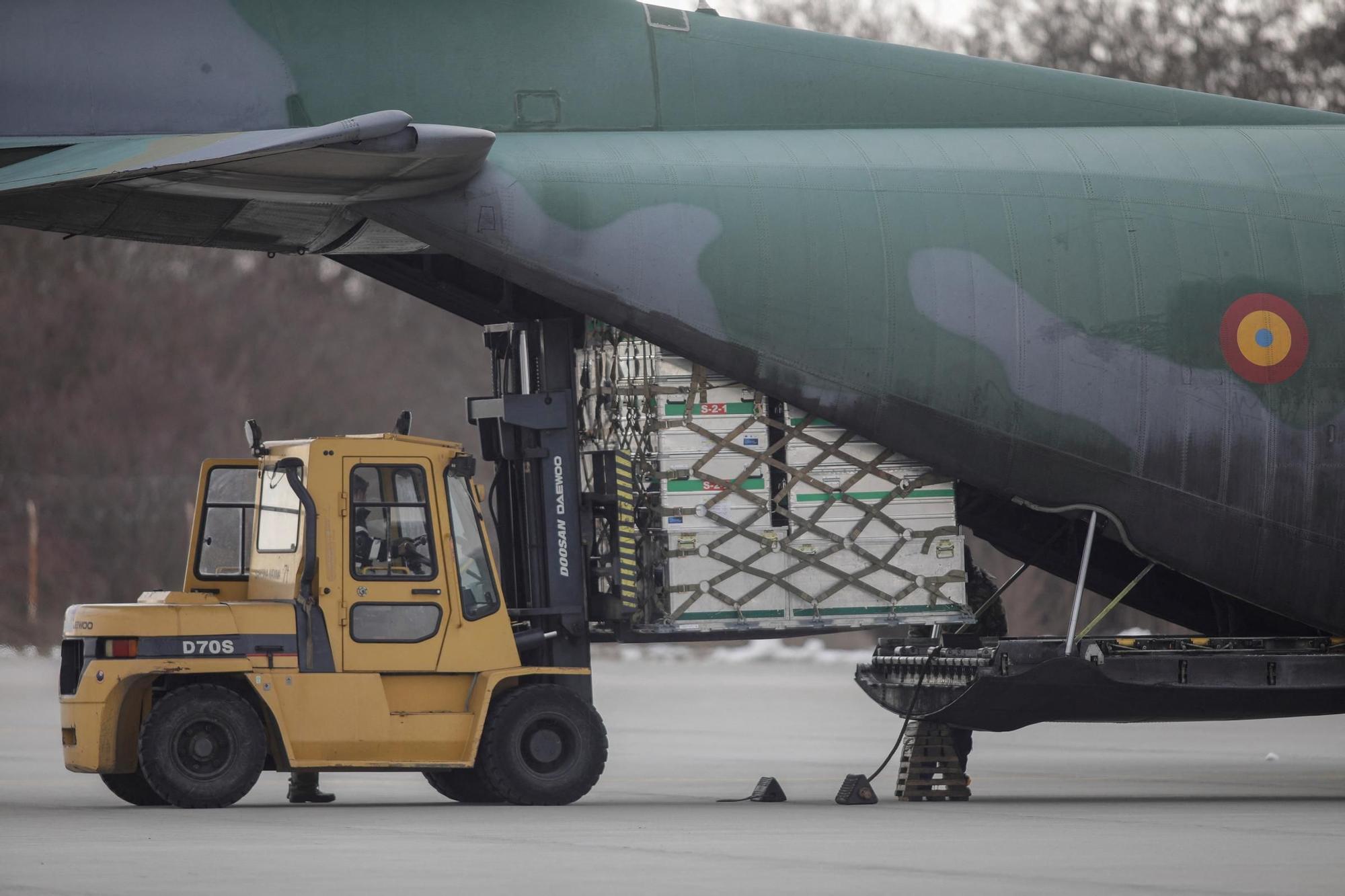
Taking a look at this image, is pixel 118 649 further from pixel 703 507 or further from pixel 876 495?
pixel 876 495

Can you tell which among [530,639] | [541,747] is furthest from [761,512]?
[541,747]

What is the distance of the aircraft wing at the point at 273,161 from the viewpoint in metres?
12.4

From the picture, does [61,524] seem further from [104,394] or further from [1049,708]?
[1049,708]

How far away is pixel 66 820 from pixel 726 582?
15.2 ft

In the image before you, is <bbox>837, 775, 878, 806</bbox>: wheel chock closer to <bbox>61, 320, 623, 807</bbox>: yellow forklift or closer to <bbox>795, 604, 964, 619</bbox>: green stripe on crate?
<bbox>795, 604, 964, 619</bbox>: green stripe on crate

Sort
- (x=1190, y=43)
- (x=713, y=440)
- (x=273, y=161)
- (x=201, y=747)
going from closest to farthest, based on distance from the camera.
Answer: (x=273, y=161) → (x=201, y=747) → (x=713, y=440) → (x=1190, y=43)

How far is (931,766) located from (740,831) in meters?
3.64

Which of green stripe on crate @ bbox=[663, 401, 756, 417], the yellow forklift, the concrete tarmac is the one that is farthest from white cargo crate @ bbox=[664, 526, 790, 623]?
the concrete tarmac

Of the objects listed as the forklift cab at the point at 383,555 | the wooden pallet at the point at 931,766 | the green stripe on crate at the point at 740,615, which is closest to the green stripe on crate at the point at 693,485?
the green stripe on crate at the point at 740,615

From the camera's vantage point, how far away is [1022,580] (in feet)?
116

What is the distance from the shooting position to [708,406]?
1416 centimetres

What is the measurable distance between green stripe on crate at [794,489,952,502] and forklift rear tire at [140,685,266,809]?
414 cm

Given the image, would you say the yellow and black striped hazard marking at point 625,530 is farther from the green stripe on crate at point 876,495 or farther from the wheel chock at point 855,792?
the wheel chock at point 855,792

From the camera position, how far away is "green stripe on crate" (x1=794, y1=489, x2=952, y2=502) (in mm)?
14195
